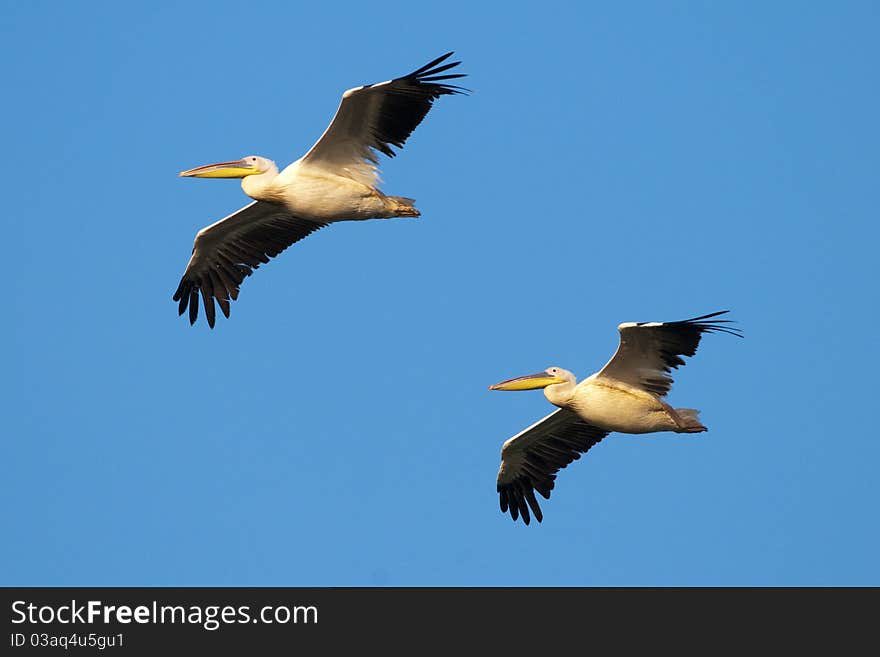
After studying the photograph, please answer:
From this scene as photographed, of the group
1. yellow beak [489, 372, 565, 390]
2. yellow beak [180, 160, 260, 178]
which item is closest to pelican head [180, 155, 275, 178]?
yellow beak [180, 160, 260, 178]

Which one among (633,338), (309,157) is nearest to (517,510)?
(633,338)

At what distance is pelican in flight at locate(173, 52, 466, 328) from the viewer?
17.1 metres

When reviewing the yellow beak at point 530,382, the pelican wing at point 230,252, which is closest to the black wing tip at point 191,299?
the pelican wing at point 230,252

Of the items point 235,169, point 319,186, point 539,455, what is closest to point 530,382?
point 539,455

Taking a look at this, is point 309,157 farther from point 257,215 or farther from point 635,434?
point 635,434

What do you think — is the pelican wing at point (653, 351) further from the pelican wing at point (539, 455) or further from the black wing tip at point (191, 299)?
the black wing tip at point (191, 299)

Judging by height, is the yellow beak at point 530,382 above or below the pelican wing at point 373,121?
below

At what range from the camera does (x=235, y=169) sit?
60.9 feet

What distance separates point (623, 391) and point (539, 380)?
3.23ft

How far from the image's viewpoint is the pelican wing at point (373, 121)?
1686cm

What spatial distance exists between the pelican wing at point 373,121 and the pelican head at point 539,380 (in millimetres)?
2528

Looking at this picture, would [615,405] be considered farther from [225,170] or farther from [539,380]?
[225,170]
